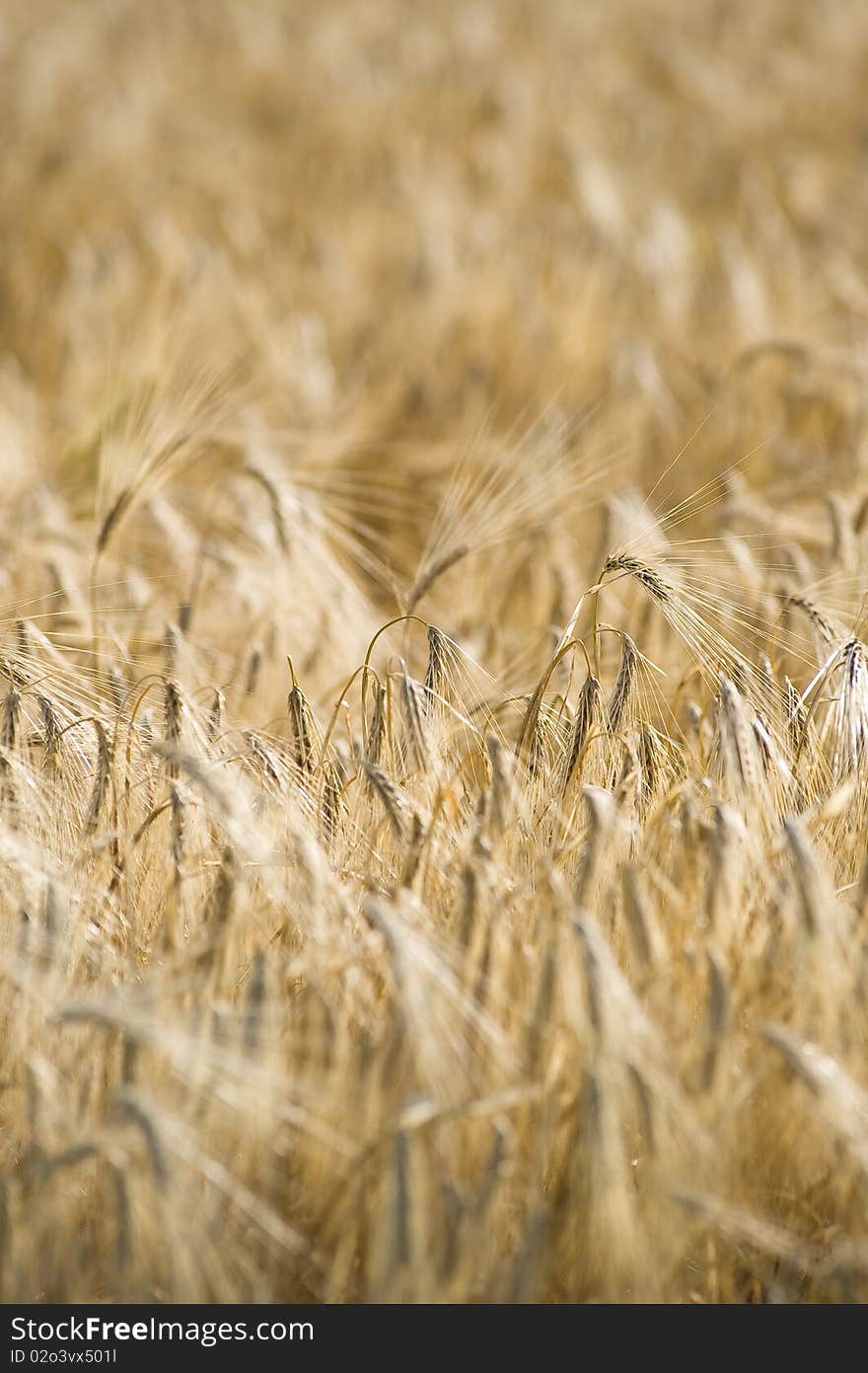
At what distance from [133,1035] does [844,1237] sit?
25.9 inches

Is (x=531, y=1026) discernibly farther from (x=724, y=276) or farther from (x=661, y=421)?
(x=724, y=276)

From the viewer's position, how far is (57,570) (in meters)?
1.88

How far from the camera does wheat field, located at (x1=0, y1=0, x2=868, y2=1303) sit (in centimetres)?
101

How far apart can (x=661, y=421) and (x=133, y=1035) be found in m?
2.18

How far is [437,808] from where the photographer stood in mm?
1260

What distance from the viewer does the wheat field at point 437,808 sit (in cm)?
101

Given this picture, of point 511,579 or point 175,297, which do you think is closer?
point 511,579

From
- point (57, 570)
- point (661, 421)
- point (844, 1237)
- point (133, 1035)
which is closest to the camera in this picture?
point (133, 1035)

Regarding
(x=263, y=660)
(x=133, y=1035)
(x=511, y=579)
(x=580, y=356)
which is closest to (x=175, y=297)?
(x=580, y=356)

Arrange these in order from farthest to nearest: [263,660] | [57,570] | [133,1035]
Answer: [57,570], [263,660], [133,1035]
